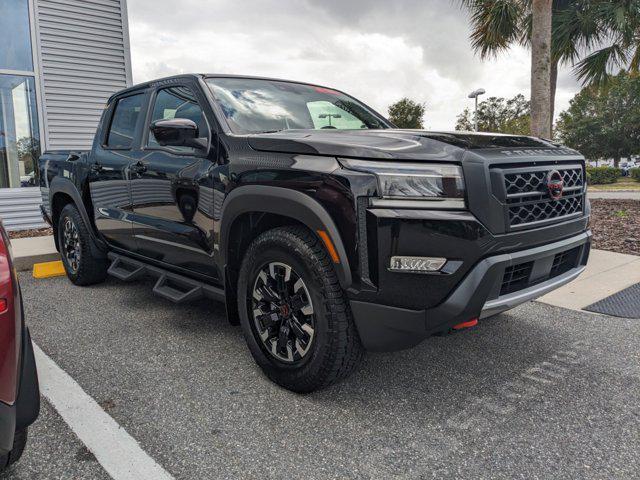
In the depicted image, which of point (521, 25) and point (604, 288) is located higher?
point (521, 25)

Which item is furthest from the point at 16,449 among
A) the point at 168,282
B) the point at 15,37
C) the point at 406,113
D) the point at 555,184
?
the point at 406,113

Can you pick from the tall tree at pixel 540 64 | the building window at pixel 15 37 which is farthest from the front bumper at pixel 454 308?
the building window at pixel 15 37

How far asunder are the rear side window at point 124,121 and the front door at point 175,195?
34cm

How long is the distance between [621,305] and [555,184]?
2.24 m

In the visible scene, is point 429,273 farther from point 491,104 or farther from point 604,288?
point 491,104

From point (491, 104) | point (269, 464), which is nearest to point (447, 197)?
point (269, 464)

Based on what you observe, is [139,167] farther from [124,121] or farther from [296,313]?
[296,313]

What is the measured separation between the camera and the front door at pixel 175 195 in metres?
3.11

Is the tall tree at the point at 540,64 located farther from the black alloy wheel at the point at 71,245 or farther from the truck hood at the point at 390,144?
the black alloy wheel at the point at 71,245

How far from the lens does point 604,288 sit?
15.4 ft

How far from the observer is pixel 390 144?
2332 mm

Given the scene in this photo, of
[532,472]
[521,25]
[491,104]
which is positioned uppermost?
[491,104]

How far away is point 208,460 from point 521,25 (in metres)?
14.0

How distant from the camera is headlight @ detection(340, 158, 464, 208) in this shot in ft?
7.26
